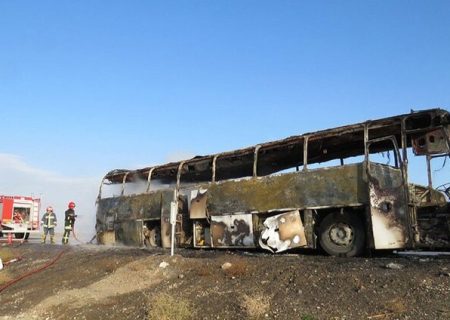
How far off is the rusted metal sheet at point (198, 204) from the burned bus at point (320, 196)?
28 millimetres

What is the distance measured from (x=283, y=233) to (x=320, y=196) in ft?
4.21

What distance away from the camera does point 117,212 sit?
17.0 meters

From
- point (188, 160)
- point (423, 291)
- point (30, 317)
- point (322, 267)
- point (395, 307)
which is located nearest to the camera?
point (395, 307)

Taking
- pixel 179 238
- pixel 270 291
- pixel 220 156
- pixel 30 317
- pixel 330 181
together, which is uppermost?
pixel 220 156

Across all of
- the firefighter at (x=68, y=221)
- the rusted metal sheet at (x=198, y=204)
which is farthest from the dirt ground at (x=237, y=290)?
the firefighter at (x=68, y=221)

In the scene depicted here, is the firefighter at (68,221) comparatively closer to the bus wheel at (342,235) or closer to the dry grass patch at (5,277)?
the dry grass patch at (5,277)

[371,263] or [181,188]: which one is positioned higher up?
[181,188]

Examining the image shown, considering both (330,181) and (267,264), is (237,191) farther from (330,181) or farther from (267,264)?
(267,264)

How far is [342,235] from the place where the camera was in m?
10.4

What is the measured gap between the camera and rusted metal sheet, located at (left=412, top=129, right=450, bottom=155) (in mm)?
9633

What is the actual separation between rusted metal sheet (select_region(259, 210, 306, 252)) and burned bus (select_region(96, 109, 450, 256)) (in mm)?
23

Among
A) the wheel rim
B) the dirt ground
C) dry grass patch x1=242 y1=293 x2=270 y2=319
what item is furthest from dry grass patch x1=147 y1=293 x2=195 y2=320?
the wheel rim

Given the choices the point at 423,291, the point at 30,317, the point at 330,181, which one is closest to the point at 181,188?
the point at 330,181

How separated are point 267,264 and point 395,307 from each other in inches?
127
